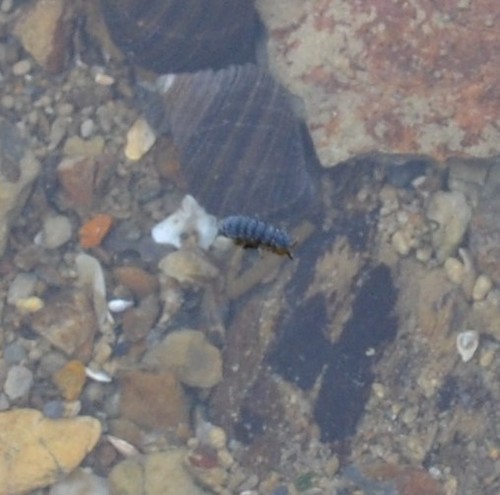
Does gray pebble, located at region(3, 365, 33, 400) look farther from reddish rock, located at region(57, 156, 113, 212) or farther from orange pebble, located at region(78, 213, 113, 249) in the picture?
reddish rock, located at region(57, 156, 113, 212)

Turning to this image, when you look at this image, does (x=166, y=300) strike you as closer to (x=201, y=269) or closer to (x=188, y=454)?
(x=201, y=269)

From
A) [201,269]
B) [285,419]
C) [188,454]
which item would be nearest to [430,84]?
[201,269]

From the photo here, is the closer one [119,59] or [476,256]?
[476,256]

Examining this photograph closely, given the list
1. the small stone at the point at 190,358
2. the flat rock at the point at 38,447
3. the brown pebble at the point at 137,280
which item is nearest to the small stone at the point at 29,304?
the brown pebble at the point at 137,280

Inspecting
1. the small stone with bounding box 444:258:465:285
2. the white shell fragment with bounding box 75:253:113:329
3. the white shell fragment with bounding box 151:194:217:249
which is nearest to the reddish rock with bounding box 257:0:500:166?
the small stone with bounding box 444:258:465:285

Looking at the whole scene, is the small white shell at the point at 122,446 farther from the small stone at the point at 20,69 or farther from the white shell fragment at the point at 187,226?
the small stone at the point at 20,69

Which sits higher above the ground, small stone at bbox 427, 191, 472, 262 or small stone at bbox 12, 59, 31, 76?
small stone at bbox 12, 59, 31, 76
